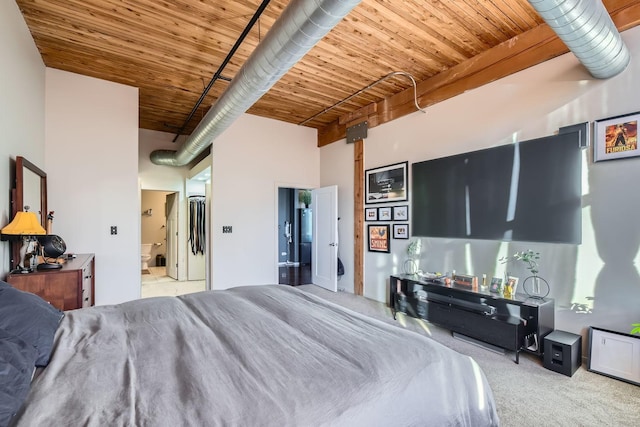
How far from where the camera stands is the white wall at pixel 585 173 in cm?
246

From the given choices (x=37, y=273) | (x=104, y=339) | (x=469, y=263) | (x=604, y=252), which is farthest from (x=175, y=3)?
(x=604, y=252)

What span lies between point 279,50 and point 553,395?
3.33 m

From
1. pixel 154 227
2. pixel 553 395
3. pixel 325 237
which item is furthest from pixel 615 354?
pixel 154 227

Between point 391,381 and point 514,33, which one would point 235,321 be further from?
point 514,33

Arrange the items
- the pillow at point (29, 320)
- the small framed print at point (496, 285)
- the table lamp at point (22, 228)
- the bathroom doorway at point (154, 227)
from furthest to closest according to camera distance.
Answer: the bathroom doorway at point (154, 227) < the small framed print at point (496, 285) < the table lamp at point (22, 228) < the pillow at point (29, 320)

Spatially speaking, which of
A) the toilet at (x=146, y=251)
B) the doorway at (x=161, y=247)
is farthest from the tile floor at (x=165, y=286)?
the toilet at (x=146, y=251)

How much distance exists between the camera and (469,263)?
11.6ft

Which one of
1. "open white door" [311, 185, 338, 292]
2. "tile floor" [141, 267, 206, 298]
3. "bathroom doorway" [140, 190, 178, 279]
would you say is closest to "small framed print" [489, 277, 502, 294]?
"open white door" [311, 185, 338, 292]

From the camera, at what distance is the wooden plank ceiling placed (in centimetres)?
265

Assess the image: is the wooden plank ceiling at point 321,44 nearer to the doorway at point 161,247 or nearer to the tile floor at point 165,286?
the doorway at point 161,247

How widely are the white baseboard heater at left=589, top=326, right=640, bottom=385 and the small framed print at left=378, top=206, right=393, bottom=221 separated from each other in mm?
2578

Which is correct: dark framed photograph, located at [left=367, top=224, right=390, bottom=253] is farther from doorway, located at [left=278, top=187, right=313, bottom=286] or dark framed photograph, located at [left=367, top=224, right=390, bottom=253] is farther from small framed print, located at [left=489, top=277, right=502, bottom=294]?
doorway, located at [left=278, top=187, right=313, bottom=286]

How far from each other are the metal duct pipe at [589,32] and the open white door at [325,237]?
361cm

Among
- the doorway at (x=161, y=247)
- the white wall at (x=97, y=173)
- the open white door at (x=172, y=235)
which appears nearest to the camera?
the white wall at (x=97, y=173)
